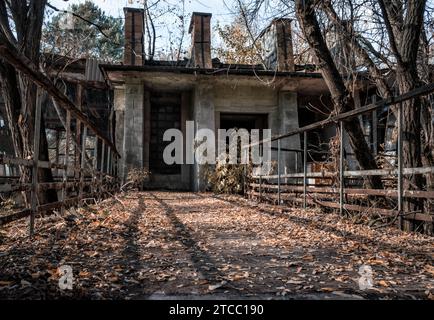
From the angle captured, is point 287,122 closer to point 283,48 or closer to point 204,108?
point 283,48

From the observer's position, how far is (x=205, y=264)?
2471 mm

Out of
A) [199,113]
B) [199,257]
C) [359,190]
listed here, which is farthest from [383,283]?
[199,113]

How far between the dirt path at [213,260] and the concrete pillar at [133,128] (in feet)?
25.1

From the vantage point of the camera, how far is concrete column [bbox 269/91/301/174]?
40.2 ft

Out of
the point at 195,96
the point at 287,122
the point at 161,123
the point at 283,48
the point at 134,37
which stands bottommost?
the point at 287,122

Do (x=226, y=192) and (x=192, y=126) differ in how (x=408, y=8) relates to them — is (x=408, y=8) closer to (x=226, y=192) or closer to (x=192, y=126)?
(x=226, y=192)

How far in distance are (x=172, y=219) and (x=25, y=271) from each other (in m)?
2.71

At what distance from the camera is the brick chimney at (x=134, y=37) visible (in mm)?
12422

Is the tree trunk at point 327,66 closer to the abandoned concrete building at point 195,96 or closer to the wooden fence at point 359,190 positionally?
the wooden fence at point 359,190

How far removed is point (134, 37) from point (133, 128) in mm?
2952

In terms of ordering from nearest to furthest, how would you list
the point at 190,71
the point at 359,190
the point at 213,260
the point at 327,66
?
the point at 213,260, the point at 359,190, the point at 327,66, the point at 190,71

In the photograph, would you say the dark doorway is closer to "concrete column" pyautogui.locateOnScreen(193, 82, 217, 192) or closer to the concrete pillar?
the concrete pillar

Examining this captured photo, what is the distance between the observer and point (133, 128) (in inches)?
469

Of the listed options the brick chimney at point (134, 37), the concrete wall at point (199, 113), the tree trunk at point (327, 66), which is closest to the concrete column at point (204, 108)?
the concrete wall at point (199, 113)
